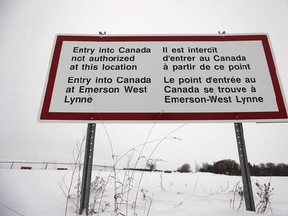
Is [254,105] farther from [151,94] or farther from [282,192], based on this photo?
[282,192]

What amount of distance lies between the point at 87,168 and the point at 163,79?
1.52 meters

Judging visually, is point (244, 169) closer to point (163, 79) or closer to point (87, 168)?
point (163, 79)

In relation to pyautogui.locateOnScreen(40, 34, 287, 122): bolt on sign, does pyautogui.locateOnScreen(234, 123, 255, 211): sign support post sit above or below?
below

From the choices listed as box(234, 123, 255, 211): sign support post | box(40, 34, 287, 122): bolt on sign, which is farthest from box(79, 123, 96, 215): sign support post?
box(234, 123, 255, 211): sign support post

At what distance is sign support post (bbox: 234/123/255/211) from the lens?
213cm

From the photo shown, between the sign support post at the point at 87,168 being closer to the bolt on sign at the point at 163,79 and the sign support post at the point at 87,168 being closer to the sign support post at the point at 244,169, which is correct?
the bolt on sign at the point at 163,79

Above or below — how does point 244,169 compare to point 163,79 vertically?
below

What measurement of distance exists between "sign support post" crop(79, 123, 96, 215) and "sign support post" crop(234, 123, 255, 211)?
5.99ft

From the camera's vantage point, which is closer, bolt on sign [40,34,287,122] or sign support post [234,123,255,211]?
sign support post [234,123,255,211]

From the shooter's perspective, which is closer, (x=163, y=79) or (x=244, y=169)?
(x=244, y=169)

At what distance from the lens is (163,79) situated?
2.59 metres

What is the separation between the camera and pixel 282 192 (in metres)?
3.32

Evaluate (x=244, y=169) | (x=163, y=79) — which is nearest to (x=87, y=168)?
(x=163, y=79)

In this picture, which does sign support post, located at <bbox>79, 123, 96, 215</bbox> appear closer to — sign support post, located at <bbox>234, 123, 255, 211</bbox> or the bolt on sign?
the bolt on sign
